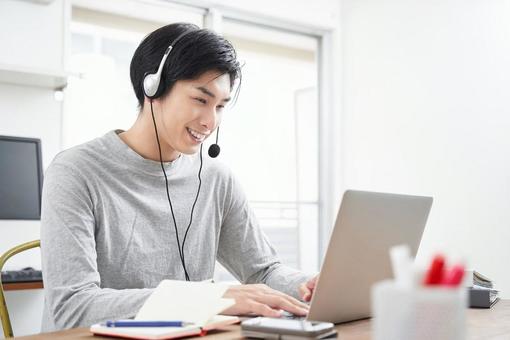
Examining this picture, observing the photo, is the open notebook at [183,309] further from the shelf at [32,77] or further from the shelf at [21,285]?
the shelf at [32,77]

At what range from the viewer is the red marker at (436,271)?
569 millimetres

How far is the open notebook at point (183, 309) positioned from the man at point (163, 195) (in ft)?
0.80

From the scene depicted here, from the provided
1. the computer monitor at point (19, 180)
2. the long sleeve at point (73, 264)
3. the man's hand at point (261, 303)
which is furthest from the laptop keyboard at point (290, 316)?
the computer monitor at point (19, 180)

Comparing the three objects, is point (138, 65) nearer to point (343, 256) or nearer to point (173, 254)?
point (173, 254)

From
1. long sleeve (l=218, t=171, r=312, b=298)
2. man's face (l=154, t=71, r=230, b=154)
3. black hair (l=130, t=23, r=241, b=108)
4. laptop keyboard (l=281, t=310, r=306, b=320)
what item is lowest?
laptop keyboard (l=281, t=310, r=306, b=320)

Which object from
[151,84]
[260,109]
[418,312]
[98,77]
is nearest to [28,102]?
[98,77]

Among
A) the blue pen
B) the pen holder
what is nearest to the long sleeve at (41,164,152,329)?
the blue pen

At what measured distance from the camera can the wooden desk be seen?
952mm

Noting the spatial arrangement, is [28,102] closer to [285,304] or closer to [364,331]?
[285,304]

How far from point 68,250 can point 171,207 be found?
0.36 metres

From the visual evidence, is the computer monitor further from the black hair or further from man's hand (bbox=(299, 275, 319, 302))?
man's hand (bbox=(299, 275, 319, 302))

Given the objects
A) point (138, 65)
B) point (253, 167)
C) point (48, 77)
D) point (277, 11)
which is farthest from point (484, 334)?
point (277, 11)

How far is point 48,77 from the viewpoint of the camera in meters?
2.83

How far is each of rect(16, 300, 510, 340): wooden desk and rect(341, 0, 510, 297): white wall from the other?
204 cm
